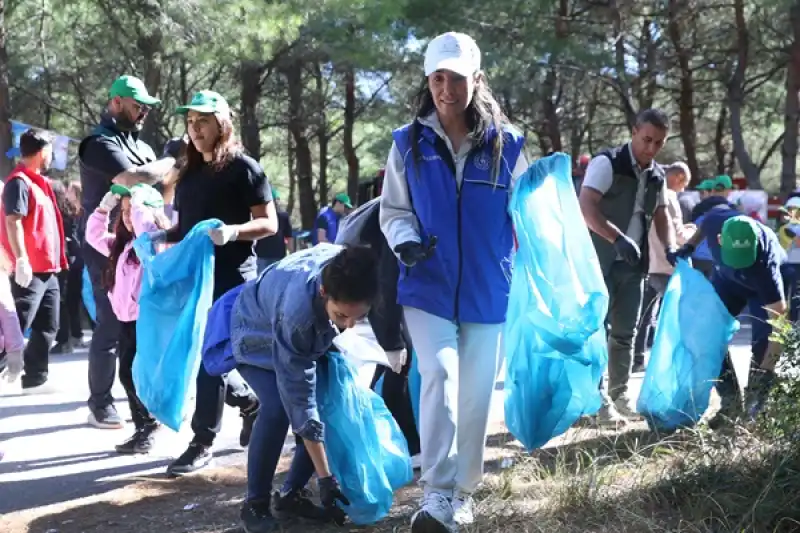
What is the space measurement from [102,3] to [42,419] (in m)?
8.00

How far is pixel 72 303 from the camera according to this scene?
10.2 m

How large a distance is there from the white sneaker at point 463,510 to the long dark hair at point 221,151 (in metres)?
1.92

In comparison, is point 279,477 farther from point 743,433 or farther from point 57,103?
point 57,103

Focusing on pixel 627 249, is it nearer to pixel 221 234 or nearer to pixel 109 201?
pixel 221 234

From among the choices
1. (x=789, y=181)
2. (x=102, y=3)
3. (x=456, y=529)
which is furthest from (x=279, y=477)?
(x=789, y=181)

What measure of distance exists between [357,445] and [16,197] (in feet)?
13.5

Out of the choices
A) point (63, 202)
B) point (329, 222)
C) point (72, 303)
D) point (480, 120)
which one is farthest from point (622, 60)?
point (480, 120)

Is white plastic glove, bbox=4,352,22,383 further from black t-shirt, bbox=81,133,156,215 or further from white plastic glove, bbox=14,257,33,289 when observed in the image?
black t-shirt, bbox=81,133,156,215

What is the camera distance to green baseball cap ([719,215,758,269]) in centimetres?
511

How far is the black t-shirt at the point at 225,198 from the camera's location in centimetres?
470

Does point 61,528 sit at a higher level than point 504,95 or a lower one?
lower

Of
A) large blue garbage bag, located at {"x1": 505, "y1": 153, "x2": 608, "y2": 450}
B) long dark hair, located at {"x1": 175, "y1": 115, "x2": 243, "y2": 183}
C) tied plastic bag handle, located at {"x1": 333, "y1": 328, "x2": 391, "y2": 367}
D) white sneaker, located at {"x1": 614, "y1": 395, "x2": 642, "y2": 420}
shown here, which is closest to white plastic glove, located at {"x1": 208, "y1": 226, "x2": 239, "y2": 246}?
long dark hair, located at {"x1": 175, "y1": 115, "x2": 243, "y2": 183}

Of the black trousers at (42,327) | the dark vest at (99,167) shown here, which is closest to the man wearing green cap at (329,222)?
the black trousers at (42,327)

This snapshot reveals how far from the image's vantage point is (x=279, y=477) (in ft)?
15.1
